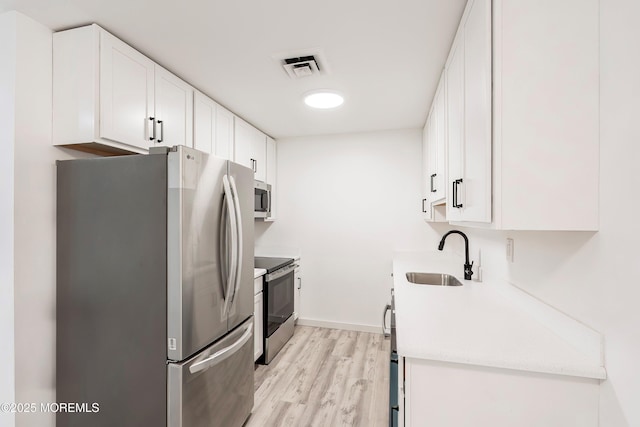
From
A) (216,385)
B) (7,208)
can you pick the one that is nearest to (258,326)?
(216,385)

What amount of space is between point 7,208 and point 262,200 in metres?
2.05

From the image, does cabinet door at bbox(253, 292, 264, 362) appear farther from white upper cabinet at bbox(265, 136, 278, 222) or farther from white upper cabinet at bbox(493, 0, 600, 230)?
white upper cabinet at bbox(493, 0, 600, 230)

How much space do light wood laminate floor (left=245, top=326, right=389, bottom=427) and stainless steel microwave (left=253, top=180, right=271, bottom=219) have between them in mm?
1431

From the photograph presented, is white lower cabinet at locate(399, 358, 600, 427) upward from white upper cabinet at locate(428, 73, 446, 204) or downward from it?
downward

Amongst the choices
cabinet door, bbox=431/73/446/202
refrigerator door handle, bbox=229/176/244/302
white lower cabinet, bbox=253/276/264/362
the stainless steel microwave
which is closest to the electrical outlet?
cabinet door, bbox=431/73/446/202

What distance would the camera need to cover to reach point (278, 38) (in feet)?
5.30

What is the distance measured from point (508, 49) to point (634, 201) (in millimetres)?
592

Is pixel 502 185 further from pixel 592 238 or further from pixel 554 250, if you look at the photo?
pixel 554 250

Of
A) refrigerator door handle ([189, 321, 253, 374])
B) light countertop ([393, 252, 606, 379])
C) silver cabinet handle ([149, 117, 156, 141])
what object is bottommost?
refrigerator door handle ([189, 321, 253, 374])

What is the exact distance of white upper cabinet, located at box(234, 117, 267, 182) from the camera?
285 cm

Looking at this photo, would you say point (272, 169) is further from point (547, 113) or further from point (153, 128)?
point (547, 113)

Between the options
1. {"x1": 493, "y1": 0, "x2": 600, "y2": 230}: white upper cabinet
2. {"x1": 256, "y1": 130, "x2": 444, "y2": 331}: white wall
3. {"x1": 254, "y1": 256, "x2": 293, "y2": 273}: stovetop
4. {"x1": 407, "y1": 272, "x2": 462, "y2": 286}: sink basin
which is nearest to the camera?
{"x1": 493, "y1": 0, "x2": 600, "y2": 230}: white upper cabinet

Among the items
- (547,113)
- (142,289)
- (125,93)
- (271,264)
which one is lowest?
(271,264)

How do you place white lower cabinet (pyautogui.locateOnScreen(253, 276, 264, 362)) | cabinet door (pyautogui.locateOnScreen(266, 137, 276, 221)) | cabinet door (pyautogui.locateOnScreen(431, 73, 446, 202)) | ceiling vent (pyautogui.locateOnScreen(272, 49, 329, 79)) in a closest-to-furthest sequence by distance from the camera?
ceiling vent (pyautogui.locateOnScreen(272, 49, 329, 79))
cabinet door (pyautogui.locateOnScreen(431, 73, 446, 202))
white lower cabinet (pyautogui.locateOnScreen(253, 276, 264, 362))
cabinet door (pyautogui.locateOnScreen(266, 137, 276, 221))
